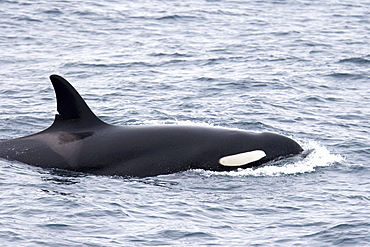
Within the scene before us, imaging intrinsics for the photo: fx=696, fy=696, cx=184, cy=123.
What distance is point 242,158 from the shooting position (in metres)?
15.8

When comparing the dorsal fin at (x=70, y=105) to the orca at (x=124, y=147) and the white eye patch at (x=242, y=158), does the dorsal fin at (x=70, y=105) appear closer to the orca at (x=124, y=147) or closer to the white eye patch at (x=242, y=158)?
the orca at (x=124, y=147)

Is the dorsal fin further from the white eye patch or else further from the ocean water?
the white eye patch

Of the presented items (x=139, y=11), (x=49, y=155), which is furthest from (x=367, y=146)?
(x=139, y=11)

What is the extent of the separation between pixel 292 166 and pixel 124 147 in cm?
392

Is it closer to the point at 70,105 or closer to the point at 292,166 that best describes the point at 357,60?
the point at 292,166

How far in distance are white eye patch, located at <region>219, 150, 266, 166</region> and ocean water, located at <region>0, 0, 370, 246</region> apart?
30 centimetres

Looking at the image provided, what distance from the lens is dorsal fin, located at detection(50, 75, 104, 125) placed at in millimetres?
15156

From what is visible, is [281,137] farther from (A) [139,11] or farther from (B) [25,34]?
(A) [139,11]

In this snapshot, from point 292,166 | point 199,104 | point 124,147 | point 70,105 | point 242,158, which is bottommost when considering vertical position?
point 199,104

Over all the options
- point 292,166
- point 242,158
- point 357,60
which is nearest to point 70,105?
point 242,158

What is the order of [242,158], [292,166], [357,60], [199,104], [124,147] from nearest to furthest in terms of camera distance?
[124,147] → [242,158] → [292,166] → [199,104] → [357,60]

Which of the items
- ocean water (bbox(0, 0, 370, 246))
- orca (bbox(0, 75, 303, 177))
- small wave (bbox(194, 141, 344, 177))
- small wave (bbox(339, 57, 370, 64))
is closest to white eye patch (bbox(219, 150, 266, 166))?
orca (bbox(0, 75, 303, 177))

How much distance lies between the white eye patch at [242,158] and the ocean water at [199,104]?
0.30 meters

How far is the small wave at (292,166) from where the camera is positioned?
51.3 ft
